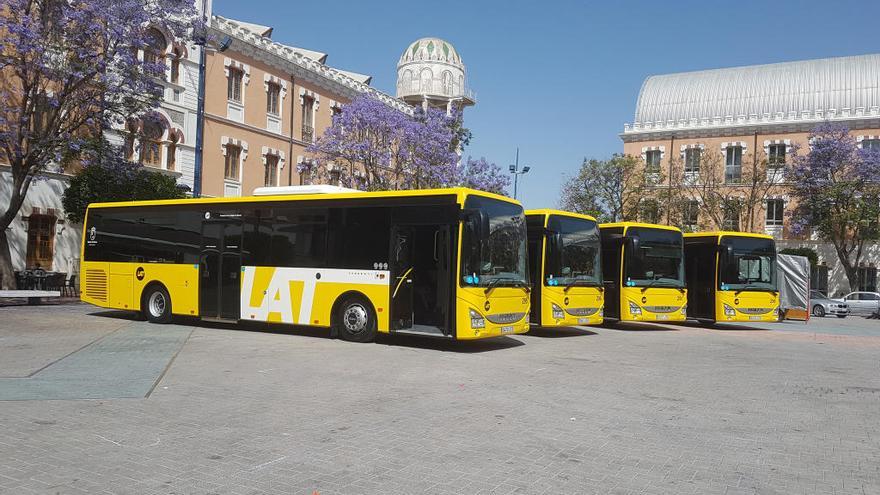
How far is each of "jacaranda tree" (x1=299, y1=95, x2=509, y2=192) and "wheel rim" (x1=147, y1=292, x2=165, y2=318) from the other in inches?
697

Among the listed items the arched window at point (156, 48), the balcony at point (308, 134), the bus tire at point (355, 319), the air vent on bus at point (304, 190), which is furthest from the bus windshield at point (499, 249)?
the balcony at point (308, 134)

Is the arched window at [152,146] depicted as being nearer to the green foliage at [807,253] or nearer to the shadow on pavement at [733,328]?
the shadow on pavement at [733,328]

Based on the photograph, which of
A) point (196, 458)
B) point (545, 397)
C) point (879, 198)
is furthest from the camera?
point (879, 198)

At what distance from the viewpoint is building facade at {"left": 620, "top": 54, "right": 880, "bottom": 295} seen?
47500 millimetres

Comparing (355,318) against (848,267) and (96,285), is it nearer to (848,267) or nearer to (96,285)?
(96,285)

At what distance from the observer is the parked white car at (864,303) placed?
38.4 m

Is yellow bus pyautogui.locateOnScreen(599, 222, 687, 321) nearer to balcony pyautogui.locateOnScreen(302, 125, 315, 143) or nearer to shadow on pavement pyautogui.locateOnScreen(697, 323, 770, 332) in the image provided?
shadow on pavement pyautogui.locateOnScreen(697, 323, 770, 332)

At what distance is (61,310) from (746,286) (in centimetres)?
2011

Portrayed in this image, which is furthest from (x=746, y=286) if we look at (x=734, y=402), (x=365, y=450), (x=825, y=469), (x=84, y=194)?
(x=84, y=194)

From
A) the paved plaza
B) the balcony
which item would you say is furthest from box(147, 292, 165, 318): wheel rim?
the balcony

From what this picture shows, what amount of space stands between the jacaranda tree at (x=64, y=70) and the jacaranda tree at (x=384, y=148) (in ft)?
40.1

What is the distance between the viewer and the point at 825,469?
19.3ft

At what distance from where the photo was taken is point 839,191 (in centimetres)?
4297

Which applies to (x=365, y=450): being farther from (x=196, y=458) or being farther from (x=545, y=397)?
(x=545, y=397)
